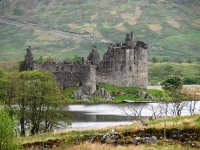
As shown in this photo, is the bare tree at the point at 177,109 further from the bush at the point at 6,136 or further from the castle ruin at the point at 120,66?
the castle ruin at the point at 120,66

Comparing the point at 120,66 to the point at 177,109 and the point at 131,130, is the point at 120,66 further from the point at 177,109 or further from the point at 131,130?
the point at 131,130

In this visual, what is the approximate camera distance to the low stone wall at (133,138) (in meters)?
35.1

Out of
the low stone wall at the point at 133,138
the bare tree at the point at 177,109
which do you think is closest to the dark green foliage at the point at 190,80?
the bare tree at the point at 177,109

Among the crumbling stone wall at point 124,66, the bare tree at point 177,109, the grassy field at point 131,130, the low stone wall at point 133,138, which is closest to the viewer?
the grassy field at point 131,130

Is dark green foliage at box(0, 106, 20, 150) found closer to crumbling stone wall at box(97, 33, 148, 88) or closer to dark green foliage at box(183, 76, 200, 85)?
crumbling stone wall at box(97, 33, 148, 88)

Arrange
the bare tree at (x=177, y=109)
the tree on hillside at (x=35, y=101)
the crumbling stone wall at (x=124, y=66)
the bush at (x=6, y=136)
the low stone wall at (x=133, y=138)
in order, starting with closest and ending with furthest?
the bush at (x=6, y=136) → the low stone wall at (x=133, y=138) → the tree on hillside at (x=35, y=101) → the bare tree at (x=177, y=109) → the crumbling stone wall at (x=124, y=66)

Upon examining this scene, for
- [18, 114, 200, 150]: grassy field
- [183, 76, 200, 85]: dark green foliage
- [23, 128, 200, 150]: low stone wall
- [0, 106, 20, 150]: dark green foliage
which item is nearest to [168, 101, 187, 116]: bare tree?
[18, 114, 200, 150]: grassy field

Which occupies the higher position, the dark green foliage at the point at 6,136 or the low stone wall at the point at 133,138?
the dark green foliage at the point at 6,136

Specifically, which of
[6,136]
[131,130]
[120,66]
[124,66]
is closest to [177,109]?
[131,130]

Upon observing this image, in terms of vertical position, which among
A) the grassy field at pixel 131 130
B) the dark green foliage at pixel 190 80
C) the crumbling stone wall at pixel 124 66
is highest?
the crumbling stone wall at pixel 124 66

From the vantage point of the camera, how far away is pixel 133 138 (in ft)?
120

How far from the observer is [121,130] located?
39.5 meters

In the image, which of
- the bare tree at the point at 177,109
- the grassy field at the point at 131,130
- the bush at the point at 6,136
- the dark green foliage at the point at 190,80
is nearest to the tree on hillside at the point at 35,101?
the grassy field at the point at 131,130

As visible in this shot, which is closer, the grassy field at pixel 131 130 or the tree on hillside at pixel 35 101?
the grassy field at pixel 131 130
